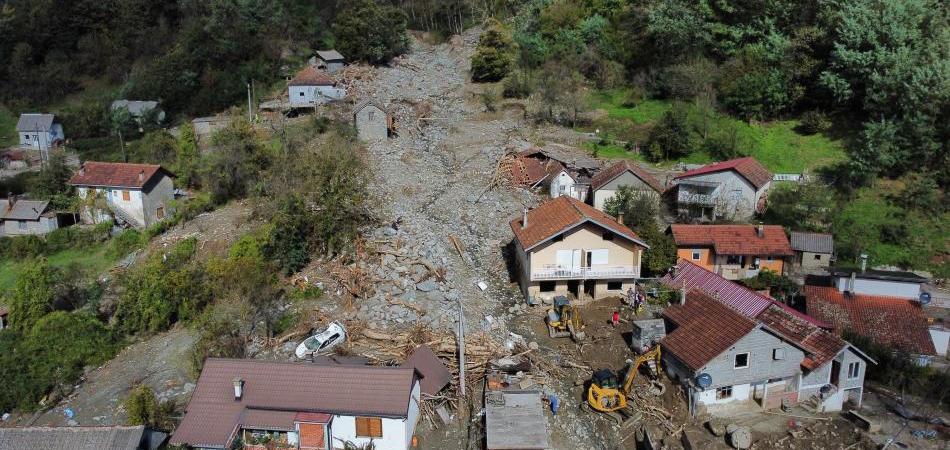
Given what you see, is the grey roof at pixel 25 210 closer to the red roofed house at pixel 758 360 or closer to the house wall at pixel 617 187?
the house wall at pixel 617 187

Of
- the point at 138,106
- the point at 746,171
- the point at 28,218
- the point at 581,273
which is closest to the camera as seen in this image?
the point at 581,273

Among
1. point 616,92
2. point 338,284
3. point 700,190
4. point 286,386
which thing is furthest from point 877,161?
point 286,386

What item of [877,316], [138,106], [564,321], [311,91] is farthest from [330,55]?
[877,316]

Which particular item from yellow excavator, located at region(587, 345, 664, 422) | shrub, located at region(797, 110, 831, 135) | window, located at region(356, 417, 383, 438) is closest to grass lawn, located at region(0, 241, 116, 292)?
window, located at region(356, 417, 383, 438)

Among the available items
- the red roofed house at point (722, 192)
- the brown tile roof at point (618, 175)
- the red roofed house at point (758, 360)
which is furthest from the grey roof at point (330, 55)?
the red roofed house at point (758, 360)

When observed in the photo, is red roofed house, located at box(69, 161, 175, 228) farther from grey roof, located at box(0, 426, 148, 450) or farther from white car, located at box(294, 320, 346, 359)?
grey roof, located at box(0, 426, 148, 450)

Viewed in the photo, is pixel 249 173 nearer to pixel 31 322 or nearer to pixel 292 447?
pixel 31 322

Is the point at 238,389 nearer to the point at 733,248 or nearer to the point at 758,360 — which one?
the point at 758,360
